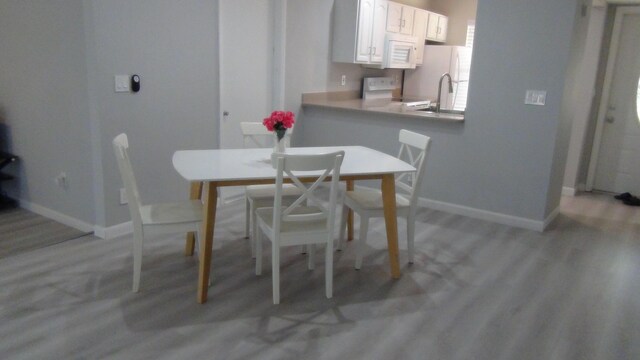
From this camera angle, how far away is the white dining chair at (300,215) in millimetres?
2328

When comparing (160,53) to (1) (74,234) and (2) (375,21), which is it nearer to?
(1) (74,234)

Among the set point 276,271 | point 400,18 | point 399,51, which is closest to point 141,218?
point 276,271

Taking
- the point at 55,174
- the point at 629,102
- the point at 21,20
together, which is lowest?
the point at 55,174

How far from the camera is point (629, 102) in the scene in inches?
199

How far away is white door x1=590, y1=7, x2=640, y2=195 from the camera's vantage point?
4.96m

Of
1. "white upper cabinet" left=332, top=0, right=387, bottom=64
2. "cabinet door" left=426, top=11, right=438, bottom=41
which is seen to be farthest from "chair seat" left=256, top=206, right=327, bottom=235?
"cabinet door" left=426, top=11, right=438, bottom=41

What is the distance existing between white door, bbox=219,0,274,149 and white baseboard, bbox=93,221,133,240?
3.60 ft

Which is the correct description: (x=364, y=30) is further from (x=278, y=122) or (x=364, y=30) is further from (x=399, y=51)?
(x=278, y=122)

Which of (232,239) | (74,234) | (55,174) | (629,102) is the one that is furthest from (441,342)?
(629,102)

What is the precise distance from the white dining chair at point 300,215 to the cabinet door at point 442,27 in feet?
15.9

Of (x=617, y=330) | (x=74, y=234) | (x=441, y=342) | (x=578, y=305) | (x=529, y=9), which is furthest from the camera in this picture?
(x=529, y=9)

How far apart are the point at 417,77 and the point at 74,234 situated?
16.0 feet

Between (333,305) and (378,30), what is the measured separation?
368 centimetres

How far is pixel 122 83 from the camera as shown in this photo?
10.7 ft
